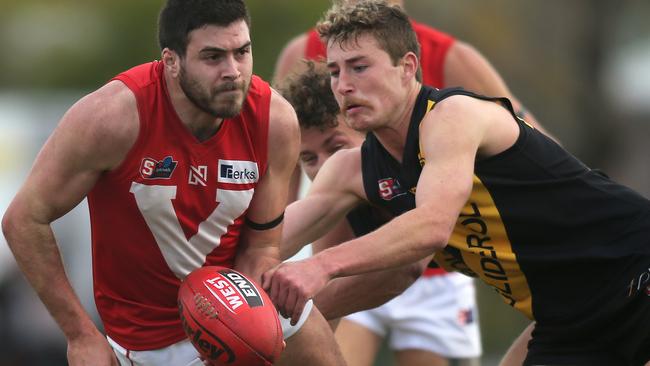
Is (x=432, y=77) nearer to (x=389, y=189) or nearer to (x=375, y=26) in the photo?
(x=389, y=189)

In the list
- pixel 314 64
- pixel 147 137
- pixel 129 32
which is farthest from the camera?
pixel 129 32

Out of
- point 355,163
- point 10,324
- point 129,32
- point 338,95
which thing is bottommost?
point 10,324

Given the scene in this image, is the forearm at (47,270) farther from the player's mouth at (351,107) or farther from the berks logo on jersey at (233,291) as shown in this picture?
the player's mouth at (351,107)

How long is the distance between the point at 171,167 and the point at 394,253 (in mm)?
1115

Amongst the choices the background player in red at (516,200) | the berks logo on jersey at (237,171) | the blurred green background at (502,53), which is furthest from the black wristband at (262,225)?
the blurred green background at (502,53)

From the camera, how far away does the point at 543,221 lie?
228 inches

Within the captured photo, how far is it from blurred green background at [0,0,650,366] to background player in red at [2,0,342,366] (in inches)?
305

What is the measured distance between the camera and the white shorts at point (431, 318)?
822cm

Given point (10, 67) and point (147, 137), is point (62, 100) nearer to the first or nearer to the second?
point (10, 67)

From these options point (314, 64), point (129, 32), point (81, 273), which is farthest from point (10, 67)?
point (314, 64)

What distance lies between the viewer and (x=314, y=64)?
23.2 feet

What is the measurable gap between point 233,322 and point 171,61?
1.14 meters

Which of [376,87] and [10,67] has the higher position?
[376,87]

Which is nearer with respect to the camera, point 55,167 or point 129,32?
point 55,167
